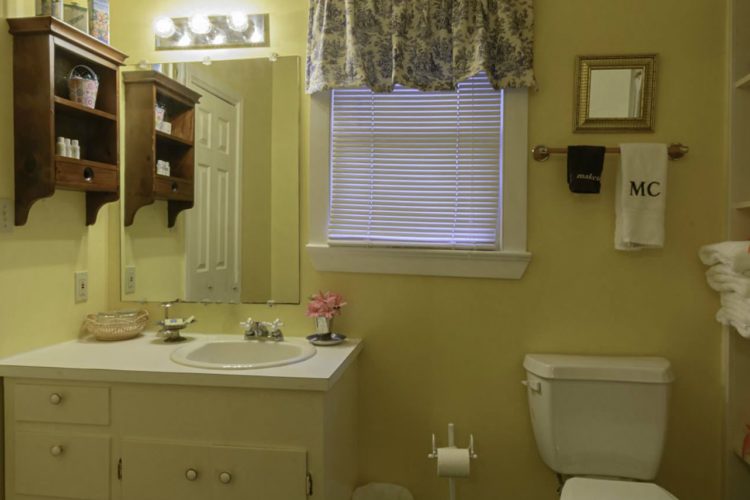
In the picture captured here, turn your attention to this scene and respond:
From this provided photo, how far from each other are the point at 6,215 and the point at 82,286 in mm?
429

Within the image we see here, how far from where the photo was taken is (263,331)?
186 centimetres

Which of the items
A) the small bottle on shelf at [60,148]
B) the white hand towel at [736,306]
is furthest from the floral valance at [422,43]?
the white hand towel at [736,306]

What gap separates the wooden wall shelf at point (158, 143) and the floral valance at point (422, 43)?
60cm

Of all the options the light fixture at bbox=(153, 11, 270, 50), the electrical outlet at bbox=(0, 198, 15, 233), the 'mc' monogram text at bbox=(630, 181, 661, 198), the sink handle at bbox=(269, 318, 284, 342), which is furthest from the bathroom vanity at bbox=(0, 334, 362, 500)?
the light fixture at bbox=(153, 11, 270, 50)

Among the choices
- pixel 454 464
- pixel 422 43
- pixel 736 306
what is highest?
pixel 422 43

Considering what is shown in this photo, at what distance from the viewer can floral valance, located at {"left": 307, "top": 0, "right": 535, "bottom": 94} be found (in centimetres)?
175

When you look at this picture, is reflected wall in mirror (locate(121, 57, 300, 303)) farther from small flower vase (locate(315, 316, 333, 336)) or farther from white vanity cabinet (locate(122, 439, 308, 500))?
white vanity cabinet (locate(122, 439, 308, 500))

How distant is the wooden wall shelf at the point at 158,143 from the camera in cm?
197

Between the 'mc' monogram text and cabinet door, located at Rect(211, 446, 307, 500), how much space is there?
4.62ft

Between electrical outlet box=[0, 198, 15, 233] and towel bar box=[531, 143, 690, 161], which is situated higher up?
towel bar box=[531, 143, 690, 161]

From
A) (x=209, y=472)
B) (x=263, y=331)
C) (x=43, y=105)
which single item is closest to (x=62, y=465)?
(x=209, y=472)

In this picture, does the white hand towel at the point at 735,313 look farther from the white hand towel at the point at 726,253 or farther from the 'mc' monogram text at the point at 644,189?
the 'mc' monogram text at the point at 644,189

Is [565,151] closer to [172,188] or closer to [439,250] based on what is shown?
[439,250]

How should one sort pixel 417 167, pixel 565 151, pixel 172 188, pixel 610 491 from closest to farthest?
1. pixel 610 491
2. pixel 565 151
3. pixel 417 167
4. pixel 172 188
